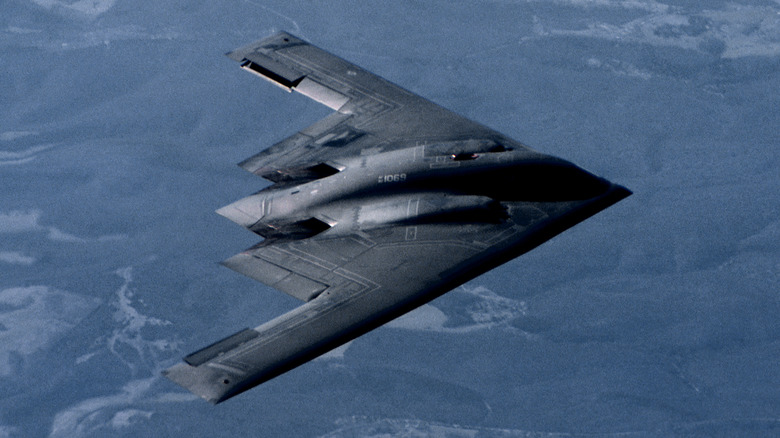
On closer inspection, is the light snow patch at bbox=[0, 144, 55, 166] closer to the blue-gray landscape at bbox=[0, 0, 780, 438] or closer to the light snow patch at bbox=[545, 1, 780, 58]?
the blue-gray landscape at bbox=[0, 0, 780, 438]

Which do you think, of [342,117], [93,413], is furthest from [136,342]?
[342,117]

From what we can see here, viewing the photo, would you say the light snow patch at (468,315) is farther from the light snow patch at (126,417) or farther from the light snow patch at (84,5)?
the light snow patch at (84,5)

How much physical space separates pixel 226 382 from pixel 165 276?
47.4 meters

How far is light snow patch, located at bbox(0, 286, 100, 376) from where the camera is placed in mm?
65125

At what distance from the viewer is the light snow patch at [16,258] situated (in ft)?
228

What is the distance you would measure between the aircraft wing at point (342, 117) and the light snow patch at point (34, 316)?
38.6 meters

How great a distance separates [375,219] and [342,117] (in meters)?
5.96

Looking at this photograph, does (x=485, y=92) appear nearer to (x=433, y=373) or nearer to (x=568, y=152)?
(x=568, y=152)

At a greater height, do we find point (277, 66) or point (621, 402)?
point (277, 66)

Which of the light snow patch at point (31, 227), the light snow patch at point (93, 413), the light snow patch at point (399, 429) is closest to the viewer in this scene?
the light snow patch at point (399, 429)

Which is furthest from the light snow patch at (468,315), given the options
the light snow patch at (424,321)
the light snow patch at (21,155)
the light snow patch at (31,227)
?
the light snow patch at (21,155)

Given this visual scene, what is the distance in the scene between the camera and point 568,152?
74625 millimetres

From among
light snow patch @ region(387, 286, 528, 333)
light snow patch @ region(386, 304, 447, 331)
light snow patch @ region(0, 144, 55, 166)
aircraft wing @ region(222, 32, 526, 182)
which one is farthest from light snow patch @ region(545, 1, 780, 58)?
aircraft wing @ region(222, 32, 526, 182)

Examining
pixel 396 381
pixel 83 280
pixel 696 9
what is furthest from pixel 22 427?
pixel 696 9
